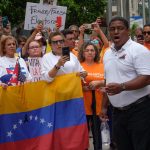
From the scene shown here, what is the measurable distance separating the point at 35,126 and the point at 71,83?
78 cm

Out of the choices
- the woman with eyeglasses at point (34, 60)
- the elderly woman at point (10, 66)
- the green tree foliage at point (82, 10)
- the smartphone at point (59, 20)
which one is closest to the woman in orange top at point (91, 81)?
the woman with eyeglasses at point (34, 60)

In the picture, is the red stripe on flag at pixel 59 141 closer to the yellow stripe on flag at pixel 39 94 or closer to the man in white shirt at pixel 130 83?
the yellow stripe on flag at pixel 39 94

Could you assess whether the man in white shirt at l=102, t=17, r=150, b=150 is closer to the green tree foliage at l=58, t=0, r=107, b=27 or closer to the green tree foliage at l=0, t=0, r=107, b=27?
the green tree foliage at l=0, t=0, r=107, b=27

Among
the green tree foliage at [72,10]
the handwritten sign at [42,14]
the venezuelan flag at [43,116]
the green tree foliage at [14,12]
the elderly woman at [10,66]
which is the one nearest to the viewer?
the venezuelan flag at [43,116]

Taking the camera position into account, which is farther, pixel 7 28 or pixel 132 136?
pixel 7 28

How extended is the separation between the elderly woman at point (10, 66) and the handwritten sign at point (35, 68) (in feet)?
0.34

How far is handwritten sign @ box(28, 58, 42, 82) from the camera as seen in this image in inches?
301

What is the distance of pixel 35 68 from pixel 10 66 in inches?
16.7

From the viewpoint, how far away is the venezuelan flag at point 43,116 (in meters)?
7.31

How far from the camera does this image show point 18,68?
751 centimetres

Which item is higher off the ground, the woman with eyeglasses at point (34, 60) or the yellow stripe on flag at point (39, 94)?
the woman with eyeglasses at point (34, 60)

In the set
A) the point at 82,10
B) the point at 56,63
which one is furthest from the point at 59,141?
the point at 82,10

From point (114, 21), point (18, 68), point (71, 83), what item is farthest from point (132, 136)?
point (18, 68)

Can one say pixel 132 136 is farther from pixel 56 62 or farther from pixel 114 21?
pixel 56 62
